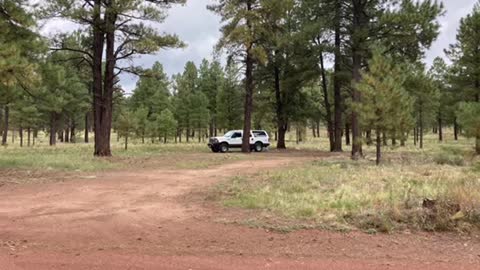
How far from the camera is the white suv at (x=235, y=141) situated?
38875 millimetres

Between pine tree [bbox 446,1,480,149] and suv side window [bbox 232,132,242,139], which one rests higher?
pine tree [bbox 446,1,480,149]

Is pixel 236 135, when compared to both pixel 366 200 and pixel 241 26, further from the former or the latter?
pixel 366 200

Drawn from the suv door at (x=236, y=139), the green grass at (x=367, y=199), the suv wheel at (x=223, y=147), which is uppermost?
the suv door at (x=236, y=139)

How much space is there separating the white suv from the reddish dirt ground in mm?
27444

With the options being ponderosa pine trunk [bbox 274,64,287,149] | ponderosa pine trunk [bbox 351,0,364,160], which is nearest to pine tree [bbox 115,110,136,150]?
ponderosa pine trunk [bbox 274,64,287,149]

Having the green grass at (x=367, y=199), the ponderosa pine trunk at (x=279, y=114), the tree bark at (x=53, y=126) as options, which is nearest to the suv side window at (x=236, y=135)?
the ponderosa pine trunk at (x=279, y=114)

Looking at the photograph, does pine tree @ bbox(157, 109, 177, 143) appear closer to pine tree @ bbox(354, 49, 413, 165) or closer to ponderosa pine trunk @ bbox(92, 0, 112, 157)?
ponderosa pine trunk @ bbox(92, 0, 112, 157)

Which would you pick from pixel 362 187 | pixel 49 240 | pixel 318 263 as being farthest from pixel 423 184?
pixel 49 240

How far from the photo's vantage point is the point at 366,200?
424 inches

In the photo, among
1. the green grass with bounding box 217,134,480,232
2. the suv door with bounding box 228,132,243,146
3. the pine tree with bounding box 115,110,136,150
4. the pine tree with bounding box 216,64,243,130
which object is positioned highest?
the pine tree with bounding box 216,64,243,130

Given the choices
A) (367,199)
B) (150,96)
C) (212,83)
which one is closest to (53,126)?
(150,96)

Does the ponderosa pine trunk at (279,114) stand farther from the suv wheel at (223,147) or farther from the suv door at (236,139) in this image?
the suv wheel at (223,147)

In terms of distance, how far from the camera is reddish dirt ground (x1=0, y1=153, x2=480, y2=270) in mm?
6676

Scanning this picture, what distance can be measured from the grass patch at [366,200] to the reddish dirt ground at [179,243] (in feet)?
1.88
